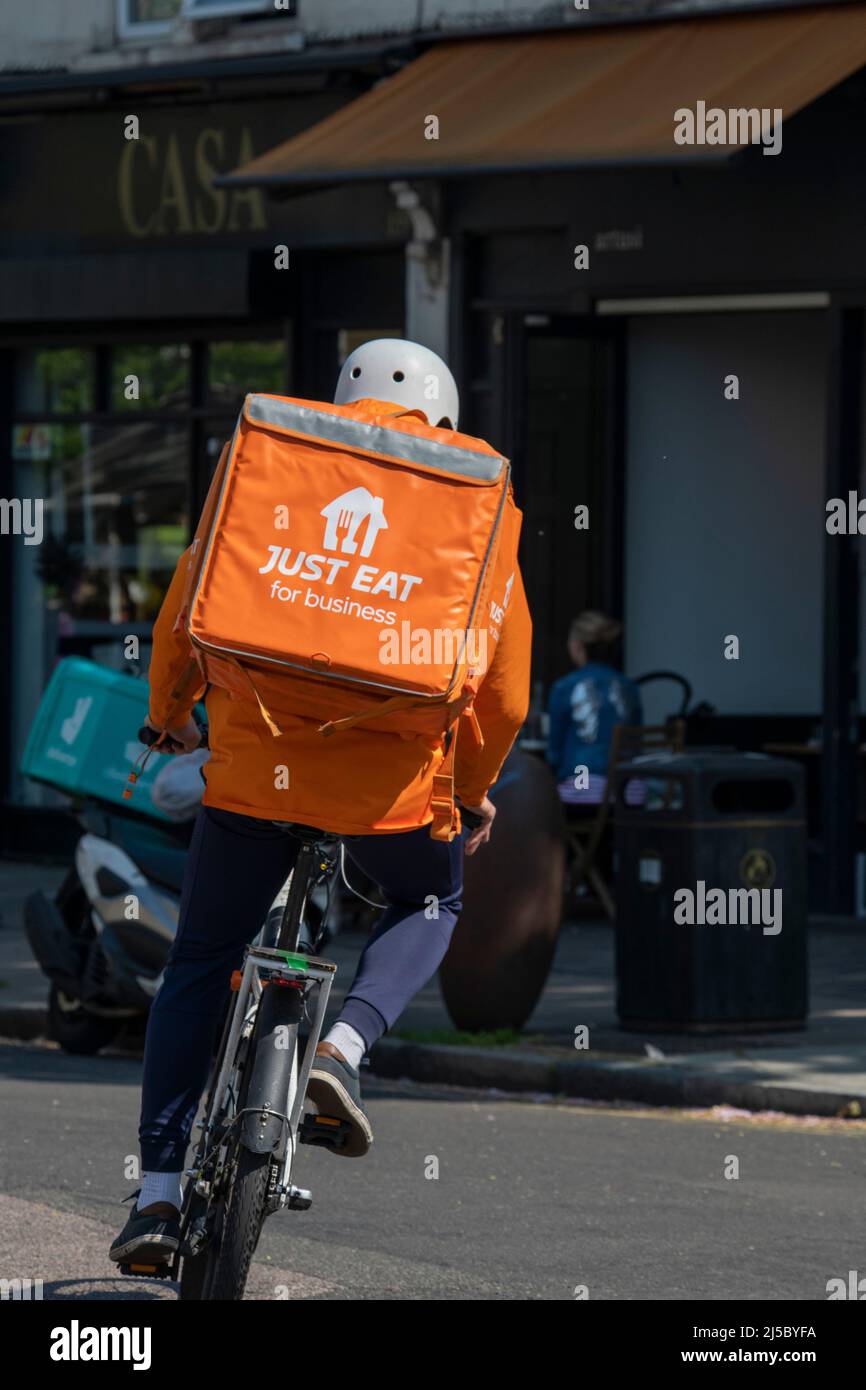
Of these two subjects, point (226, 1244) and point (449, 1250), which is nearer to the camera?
point (226, 1244)

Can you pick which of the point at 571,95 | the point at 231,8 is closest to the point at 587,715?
the point at 571,95

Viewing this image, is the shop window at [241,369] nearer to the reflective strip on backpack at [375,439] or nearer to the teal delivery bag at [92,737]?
the teal delivery bag at [92,737]

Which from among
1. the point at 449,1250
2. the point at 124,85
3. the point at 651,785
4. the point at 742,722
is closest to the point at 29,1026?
the point at 651,785

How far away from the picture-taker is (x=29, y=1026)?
404 inches

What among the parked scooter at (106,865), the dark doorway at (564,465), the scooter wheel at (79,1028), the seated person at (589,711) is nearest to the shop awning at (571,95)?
the dark doorway at (564,465)

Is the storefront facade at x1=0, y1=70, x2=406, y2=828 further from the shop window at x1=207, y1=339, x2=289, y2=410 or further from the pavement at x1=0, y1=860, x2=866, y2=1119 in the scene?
the pavement at x1=0, y1=860, x2=866, y2=1119

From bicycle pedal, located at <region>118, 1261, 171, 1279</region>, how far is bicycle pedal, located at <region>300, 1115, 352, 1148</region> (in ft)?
1.17

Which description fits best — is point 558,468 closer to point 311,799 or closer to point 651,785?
point 651,785

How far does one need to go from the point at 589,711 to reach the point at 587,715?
25 millimetres

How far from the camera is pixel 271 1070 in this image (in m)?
4.52

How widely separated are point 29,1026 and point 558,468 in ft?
17.7

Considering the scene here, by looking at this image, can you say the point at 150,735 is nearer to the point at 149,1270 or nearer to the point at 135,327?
the point at 149,1270

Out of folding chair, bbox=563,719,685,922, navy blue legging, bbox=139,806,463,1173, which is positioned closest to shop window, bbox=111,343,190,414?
folding chair, bbox=563,719,685,922

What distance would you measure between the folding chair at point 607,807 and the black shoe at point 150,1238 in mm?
8208
